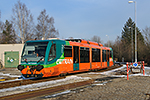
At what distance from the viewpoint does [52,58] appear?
13406 mm

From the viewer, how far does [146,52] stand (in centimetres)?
4091

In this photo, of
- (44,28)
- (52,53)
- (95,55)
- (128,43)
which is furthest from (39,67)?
(128,43)

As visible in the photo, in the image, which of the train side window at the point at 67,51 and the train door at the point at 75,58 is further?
the train door at the point at 75,58

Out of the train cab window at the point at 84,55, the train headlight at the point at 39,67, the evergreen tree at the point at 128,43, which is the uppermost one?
the evergreen tree at the point at 128,43

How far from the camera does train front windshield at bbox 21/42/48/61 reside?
13.1 meters

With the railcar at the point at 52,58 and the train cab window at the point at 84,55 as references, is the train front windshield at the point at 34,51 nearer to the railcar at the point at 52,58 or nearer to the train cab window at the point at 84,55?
the railcar at the point at 52,58

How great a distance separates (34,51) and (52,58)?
1386 mm

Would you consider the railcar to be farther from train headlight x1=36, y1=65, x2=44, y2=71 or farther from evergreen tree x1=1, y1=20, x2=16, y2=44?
evergreen tree x1=1, y1=20, x2=16, y2=44

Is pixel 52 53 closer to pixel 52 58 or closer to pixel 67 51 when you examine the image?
pixel 52 58

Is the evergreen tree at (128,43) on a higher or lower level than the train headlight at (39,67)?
higher

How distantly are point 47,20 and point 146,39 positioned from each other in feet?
78.9

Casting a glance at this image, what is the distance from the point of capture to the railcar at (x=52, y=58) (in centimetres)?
1280

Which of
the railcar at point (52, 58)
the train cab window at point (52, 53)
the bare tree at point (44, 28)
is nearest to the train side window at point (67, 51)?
the railcar at point (52, 58)

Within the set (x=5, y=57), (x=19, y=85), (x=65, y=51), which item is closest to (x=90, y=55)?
(x=65, y=51)
